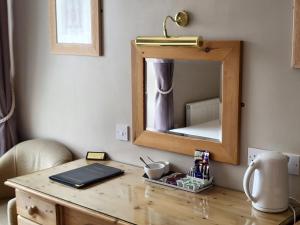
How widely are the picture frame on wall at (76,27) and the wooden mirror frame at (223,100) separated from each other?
1.00ft

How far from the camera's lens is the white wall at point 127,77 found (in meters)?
1.85

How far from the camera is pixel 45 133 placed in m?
2.99

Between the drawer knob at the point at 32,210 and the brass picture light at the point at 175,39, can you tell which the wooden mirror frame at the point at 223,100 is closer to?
the brass picture light at the point at 175,39

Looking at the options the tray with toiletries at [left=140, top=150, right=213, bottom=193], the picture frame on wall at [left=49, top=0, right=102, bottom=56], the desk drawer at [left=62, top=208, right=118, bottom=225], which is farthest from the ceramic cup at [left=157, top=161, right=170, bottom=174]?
the picture frame on wall at [left=49, top=0, right=102, bottom=56]

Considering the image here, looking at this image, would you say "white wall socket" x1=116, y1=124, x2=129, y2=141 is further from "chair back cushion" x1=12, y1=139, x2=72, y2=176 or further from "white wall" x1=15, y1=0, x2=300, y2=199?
"chair back cushion" x1=12, y1=139, x2=72, y2=176

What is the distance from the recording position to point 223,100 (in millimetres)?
2023

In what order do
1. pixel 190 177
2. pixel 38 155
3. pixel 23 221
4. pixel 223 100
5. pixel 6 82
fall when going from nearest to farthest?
pixel 223 100, pixel 190 177, pixel 23 221, pixel 38 155, pixel 6 82

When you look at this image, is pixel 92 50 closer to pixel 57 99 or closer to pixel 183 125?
pixel 57 99

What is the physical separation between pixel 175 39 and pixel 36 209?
1.07m

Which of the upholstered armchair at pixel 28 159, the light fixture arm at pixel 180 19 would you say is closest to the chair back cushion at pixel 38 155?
the upholstered armchair at pixel 28 159

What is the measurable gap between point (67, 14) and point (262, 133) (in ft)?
4.68

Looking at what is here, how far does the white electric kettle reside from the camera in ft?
5.77

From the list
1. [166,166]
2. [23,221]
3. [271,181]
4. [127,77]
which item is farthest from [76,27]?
[271,181]

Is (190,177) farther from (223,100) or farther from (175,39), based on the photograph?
(175,39)
